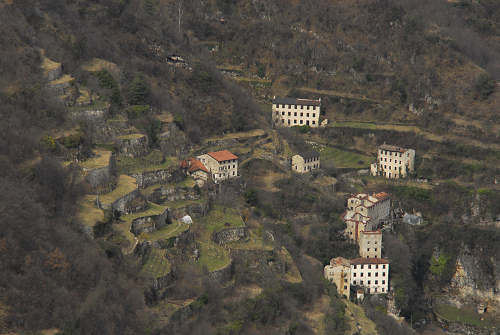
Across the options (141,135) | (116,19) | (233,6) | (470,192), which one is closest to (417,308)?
(470,192)

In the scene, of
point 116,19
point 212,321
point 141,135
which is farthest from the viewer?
point 116,19

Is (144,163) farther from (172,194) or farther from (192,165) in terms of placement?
(192,165)

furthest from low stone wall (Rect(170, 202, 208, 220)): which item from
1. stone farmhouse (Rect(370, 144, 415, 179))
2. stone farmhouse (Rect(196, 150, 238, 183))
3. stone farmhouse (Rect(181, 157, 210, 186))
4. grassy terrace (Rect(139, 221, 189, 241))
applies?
stone farmhouse (Rect(370, 144, 415, 179))

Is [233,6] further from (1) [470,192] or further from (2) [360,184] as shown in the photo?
(1) [470,192]

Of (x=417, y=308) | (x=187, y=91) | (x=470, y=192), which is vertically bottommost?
(x=417, y=308)

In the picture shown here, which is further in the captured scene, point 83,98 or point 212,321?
point 83,98

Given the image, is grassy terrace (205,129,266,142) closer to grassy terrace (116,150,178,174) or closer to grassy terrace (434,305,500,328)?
grassy terrace (116,150,178,174)
